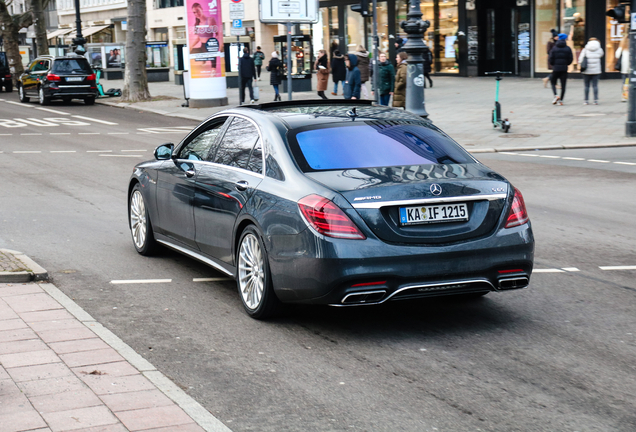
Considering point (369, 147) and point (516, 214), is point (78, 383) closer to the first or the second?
point (369, 147)

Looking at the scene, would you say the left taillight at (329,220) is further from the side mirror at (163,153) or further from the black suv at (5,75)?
the black suv at (5,75)

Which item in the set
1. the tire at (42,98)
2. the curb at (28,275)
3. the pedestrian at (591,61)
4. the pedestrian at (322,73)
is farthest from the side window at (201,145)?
the tire at (42,98)

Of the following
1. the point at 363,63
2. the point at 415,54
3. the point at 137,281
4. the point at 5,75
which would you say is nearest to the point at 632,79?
the point at 415,54

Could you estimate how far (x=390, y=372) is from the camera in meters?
5.00

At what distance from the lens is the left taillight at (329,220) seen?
5.43 metres

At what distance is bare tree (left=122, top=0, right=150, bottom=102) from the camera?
106ft

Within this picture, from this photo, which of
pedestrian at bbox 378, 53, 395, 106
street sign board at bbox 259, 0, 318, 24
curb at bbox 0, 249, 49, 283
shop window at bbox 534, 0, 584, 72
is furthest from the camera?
shop window at bbox 534, 0, 584, 72

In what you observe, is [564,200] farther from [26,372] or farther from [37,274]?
[26,372]

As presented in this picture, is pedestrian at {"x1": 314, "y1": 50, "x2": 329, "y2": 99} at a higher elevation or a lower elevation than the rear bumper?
higher

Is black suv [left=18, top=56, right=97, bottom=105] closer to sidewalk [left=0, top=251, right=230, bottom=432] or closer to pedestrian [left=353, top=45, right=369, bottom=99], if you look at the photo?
pedestrian [left=353, top=45, right=369, bottom=99]

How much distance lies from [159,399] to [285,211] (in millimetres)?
1678

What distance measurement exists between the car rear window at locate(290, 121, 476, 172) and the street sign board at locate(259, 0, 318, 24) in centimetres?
1558

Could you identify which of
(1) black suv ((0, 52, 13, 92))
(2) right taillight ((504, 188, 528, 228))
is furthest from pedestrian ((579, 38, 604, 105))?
(1) black suv ((0, 52, 13, 92))

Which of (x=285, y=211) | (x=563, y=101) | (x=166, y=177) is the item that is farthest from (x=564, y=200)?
(x=563, y=101)
